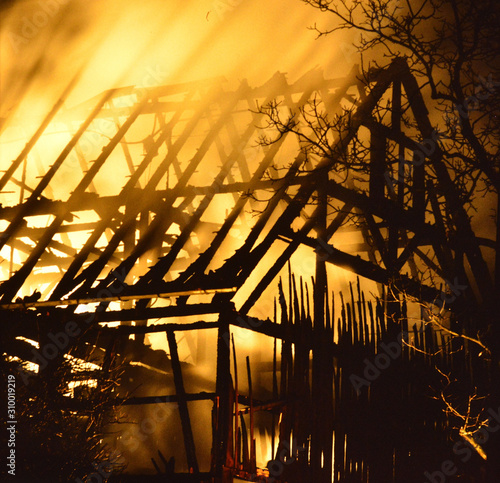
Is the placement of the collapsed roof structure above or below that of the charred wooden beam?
above

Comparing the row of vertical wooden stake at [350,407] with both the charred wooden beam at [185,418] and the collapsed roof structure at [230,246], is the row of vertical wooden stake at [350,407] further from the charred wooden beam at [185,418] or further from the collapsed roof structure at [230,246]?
the charred wooden beam at [185,418]

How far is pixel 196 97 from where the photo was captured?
13789 mm

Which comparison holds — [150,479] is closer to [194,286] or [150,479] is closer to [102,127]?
[194,286]

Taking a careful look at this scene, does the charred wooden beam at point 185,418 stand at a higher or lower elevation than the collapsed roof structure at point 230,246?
lower

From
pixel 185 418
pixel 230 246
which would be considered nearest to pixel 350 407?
pixel 185 418

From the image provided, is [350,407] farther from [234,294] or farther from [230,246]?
[230,246]

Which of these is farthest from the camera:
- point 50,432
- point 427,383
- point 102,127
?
point 102,127

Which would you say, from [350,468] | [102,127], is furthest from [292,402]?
[102,127]

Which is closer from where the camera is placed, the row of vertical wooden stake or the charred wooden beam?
the charred wooden beam

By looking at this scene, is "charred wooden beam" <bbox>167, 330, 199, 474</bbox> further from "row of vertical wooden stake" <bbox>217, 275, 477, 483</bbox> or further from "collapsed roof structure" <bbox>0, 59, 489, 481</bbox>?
"row of vertical wooden stake" <bbox>217, 275, 477, 483</bbox>

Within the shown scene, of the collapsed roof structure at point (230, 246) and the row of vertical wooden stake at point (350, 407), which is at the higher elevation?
the collapsed roof structure at point (230, 246)

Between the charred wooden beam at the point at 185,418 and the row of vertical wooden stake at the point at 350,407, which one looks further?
the row of vertical wooden stake at the point at 350,407

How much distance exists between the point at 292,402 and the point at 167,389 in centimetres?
704

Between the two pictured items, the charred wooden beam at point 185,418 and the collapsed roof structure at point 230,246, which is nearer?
the charred wooden beam at point 185,418
